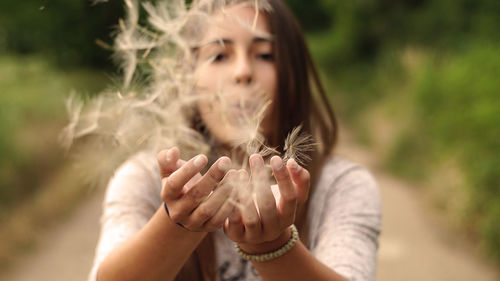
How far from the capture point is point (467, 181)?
14.8 feet

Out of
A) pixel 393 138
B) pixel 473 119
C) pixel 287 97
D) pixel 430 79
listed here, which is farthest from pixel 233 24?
pixel 393 138

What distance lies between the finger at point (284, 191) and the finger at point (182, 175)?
0.15 metres

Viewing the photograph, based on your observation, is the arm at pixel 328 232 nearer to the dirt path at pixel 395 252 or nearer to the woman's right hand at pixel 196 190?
the woman's right hand at pixel 196 190

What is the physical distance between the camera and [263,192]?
0.93 metres

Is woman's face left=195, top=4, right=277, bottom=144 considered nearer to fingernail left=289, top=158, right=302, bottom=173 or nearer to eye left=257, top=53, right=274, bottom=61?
eye left=257, top=53, right=274, bottom=61

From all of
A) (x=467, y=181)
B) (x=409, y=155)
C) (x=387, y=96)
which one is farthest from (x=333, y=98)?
(x=467, y=181)

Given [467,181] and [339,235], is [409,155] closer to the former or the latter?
[467,181]

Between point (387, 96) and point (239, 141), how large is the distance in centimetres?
849

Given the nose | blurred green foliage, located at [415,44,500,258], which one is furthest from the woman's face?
blurred green foliage, located at [415,44,500,258]

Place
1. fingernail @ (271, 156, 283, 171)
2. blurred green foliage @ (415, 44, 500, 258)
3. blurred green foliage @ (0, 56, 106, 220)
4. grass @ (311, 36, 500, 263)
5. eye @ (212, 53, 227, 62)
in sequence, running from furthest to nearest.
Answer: blurred green foliage @ (0, 56, 106, 220) < grass @ (311, 36, 500, 263) < blurred green foliage @ (415, 44, 500, 258) < eye @ (212, 53, 227, 62) < fingernail @ (271, 156, 283, 171)

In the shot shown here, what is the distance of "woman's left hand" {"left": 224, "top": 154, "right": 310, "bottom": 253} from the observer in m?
0.90

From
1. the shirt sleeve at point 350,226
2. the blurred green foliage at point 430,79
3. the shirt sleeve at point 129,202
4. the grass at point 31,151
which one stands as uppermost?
the shirt sleeve at point 129,202

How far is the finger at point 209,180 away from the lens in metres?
0.93

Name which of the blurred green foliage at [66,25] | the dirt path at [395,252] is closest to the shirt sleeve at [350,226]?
the blurred green foliage at [66,25]
